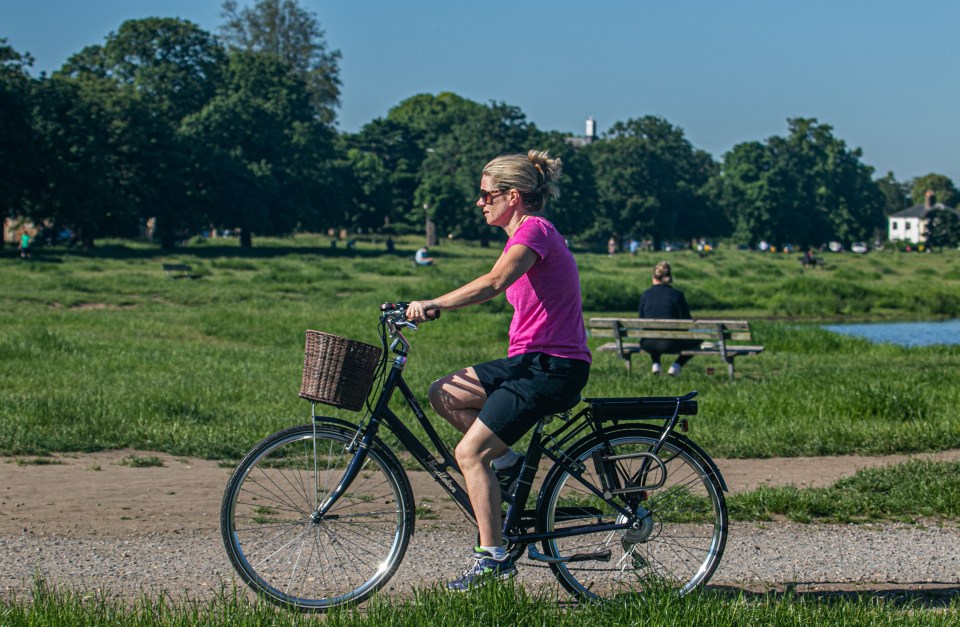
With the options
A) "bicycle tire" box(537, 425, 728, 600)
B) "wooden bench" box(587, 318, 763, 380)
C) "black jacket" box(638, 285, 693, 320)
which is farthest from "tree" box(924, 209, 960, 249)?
"bicycle tire" box(537, 425, 728, 600)

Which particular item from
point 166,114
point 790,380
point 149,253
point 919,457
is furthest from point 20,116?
point 919,457

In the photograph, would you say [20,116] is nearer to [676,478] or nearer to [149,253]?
[149,253]

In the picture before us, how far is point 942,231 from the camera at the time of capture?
13525 cm

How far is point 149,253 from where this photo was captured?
55094 millimetres

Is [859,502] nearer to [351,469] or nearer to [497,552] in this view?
[497,552]

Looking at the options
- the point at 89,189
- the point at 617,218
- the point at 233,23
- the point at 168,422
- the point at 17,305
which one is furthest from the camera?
the point at 617,218

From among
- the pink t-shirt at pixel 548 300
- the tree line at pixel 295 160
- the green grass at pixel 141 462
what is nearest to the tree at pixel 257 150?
the tree line at pixel 295 160

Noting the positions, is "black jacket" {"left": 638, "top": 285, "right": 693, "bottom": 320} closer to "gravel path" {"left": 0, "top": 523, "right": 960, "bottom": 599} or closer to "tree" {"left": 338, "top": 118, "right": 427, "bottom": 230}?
"gravel path" {"left": 0, "top": 523, "right": 960, "bottom": 599}

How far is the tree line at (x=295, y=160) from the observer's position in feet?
182

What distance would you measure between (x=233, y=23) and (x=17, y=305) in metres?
59.4

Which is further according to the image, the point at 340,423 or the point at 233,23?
the point at 233,23

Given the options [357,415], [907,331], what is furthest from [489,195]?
[907,331]

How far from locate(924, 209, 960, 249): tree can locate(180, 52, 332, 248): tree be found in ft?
283

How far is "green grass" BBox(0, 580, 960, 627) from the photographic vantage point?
4.22 metres
